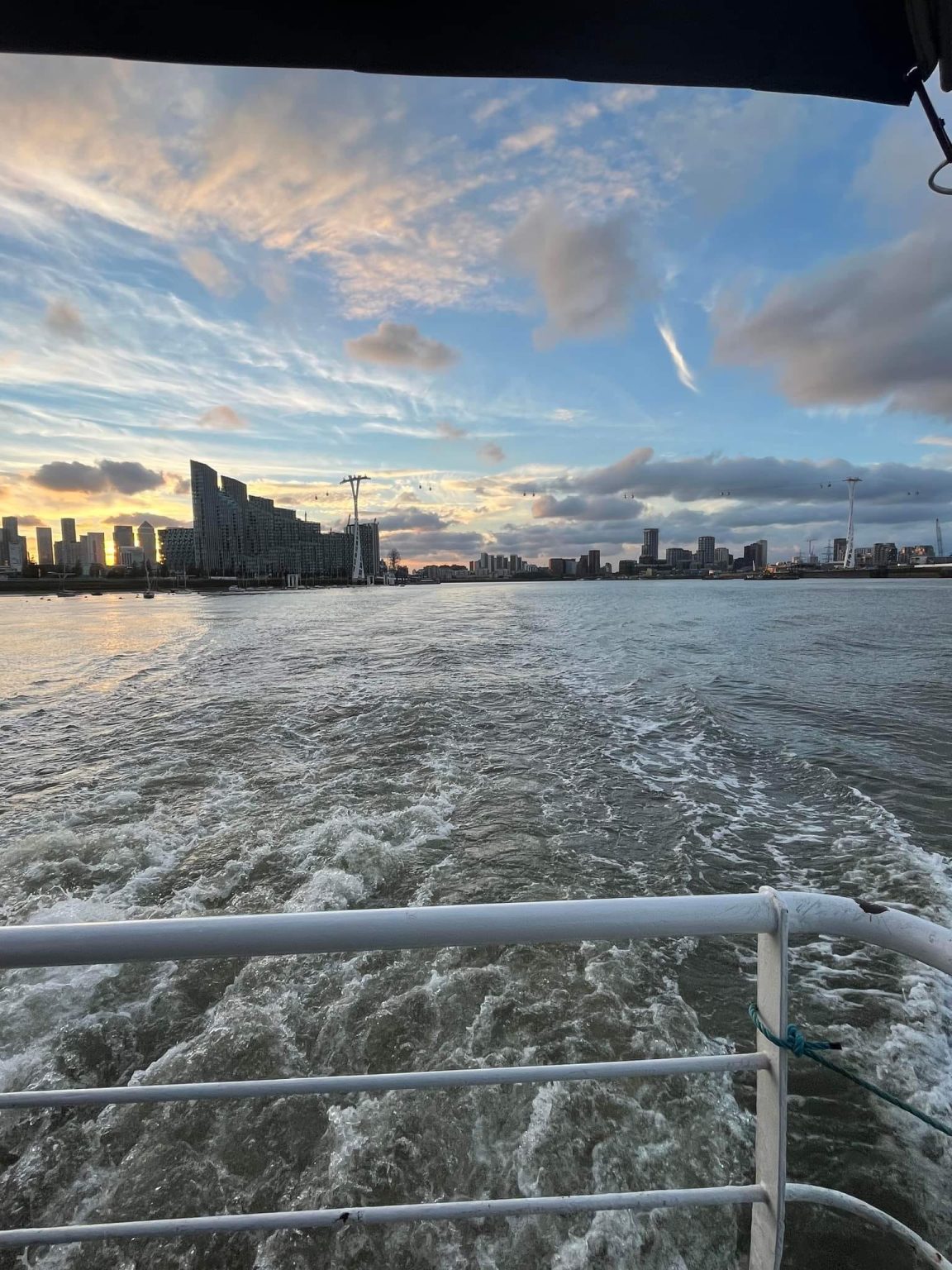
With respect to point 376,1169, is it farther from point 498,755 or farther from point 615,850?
point 498,755

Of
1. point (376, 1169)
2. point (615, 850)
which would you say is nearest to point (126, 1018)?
point (376, 1169)

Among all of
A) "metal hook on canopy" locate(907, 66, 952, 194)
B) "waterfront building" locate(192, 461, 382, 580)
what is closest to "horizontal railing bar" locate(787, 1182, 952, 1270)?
"metal hook on canopy" locate(907, 66, 952, 194)

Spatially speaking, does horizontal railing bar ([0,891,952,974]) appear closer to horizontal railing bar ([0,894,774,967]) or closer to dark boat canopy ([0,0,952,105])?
horizontal railing bar ([0,894,774,967])

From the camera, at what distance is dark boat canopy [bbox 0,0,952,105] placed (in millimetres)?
1659

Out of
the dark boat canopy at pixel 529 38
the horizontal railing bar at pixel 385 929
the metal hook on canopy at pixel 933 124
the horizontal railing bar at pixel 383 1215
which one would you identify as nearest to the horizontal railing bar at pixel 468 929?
the horizontal railing bar at pixel 385 929

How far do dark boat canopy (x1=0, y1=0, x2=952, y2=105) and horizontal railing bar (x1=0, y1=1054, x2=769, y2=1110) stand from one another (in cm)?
254

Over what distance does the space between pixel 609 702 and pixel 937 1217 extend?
971 cm

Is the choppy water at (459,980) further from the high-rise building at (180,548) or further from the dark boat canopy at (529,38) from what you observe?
the high-rise building at (180,548)

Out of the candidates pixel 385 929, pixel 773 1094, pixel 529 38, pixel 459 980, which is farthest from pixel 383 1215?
pixel 529 38

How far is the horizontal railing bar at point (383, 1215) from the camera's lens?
112cm

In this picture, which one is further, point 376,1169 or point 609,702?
point 609,702

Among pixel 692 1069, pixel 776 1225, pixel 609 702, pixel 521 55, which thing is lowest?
pixel 609 702

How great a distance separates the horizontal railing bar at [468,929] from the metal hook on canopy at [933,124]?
1.87 metres

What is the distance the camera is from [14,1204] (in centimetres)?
224
